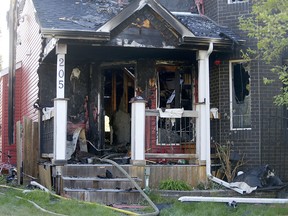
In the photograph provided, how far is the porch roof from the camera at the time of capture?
36.4 feet

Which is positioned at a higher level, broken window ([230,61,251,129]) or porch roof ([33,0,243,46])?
porch roof ([33,0,243,46])

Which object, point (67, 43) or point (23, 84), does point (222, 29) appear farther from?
point (23, 84)

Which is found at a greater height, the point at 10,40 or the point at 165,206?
the point at 10,40

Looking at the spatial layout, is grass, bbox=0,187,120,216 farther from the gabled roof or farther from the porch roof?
the gabled roof

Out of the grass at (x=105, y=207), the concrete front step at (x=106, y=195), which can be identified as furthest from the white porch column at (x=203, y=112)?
the concrete front step at (x=106, y=195)

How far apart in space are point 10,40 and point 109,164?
800 cm

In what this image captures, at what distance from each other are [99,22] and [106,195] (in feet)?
12.6

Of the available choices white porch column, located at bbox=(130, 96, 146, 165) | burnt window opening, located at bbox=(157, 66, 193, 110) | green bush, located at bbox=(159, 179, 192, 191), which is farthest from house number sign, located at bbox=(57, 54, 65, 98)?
burnt window opening, located at bbox=(157, 66, 193, 110)

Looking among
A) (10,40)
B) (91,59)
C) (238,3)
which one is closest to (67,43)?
(91,59)

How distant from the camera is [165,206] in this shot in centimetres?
983

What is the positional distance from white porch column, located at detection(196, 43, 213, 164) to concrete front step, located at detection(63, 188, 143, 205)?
80.2 inches

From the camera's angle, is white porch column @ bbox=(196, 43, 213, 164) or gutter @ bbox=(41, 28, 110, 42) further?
white porch column @ bbox=(196, 43, 213, 164)

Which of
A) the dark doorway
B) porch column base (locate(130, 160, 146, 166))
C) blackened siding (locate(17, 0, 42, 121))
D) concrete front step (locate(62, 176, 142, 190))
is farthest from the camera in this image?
blackened siding (locate(17, 0, 42, 121))

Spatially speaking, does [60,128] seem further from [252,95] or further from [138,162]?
[252,95]
